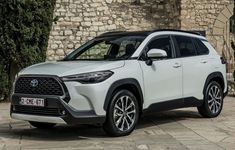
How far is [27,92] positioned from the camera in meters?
7.81

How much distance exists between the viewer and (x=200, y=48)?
32.7 feet

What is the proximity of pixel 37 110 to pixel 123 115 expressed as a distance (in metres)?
1.31

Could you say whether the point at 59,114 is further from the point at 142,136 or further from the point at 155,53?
the point at 155,53

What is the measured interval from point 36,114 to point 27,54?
16.7 feet

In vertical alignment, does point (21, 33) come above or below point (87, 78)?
above

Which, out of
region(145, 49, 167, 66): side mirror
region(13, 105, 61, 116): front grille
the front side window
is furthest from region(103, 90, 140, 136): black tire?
the front side window

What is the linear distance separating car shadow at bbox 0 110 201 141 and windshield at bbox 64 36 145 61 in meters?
1.21

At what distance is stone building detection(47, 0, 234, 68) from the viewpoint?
20.6 meters

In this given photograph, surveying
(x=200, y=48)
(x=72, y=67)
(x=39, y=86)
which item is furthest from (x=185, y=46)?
(x=39, y=86)

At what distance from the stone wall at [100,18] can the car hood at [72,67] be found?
484 inches

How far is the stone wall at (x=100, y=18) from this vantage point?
2061 cm

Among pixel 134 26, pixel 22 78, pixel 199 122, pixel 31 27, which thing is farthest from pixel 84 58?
pixel 134 26

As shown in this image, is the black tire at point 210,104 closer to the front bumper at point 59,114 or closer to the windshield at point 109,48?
the windshield at point 109,48

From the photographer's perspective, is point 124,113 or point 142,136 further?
point 142,136
